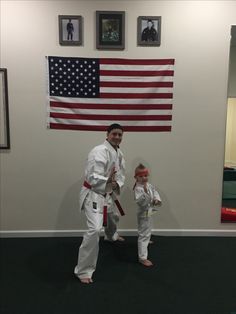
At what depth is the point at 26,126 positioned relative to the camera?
120 inches

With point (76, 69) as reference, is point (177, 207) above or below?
→ below

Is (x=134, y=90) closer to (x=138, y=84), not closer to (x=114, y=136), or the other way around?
(x=138, y=84)

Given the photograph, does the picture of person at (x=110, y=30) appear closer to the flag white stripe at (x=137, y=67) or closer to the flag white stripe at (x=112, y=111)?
the flag white stripe at (x=137, y=67)

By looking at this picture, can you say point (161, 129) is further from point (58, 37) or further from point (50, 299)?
point (50, 299)

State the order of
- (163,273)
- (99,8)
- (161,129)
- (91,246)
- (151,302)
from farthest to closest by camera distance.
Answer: (161,129) < (99,8) < (163,273) < (91,246) < (151,302)

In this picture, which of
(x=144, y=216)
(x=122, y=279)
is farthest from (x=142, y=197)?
(x=122, y=279)

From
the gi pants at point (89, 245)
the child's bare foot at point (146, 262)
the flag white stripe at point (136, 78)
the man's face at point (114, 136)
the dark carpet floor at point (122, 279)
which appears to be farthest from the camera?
the flag white stripe at point (136, 78)

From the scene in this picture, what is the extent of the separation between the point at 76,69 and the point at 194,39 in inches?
53.6

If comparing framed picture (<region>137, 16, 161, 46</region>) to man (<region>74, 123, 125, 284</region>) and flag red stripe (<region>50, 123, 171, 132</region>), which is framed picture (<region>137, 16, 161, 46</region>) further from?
man (<region>74, 123, 125, 284</region>)

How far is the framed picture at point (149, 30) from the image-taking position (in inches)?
115

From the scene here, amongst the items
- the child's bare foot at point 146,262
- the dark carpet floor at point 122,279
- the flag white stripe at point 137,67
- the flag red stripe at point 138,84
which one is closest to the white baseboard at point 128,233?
the dark carpet floor at point 122,279

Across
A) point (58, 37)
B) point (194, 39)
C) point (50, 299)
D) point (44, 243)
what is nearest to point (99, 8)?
point (58, 37)

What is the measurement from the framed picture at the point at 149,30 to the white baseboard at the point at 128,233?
2.19 m

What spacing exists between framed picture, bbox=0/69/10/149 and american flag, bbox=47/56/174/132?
0.48 metres
